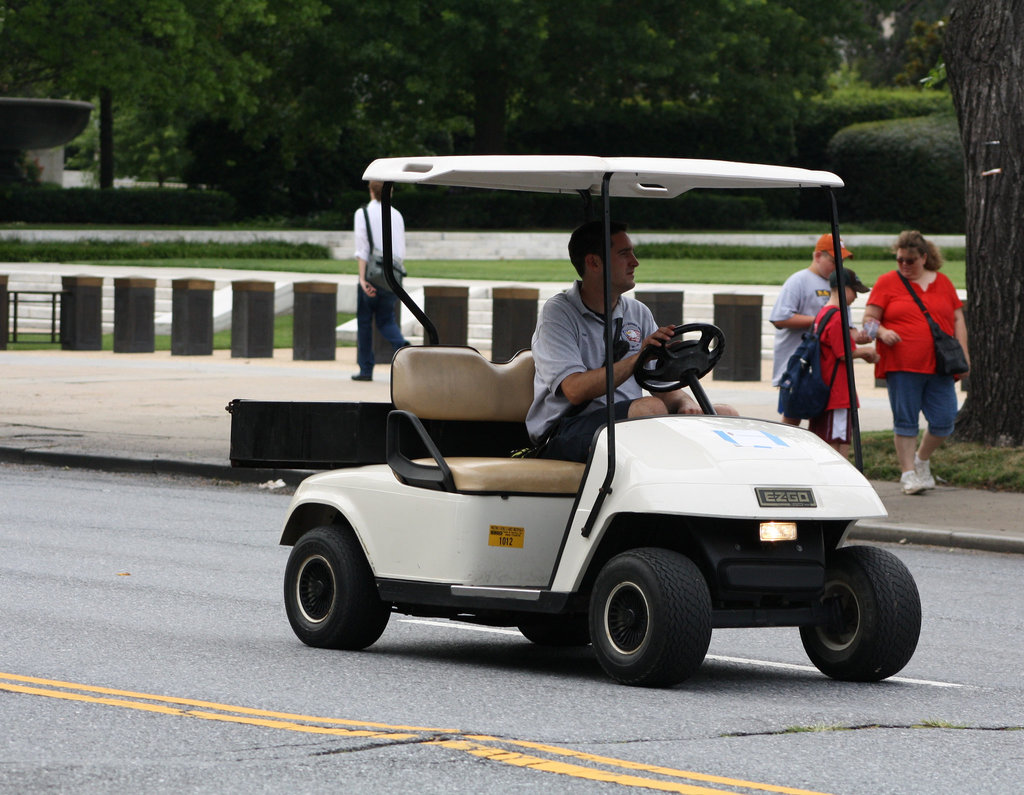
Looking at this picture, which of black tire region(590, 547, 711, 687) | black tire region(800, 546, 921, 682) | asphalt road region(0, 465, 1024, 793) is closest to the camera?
asphalt road region(0, 465, 1024, 793)

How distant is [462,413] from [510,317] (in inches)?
600

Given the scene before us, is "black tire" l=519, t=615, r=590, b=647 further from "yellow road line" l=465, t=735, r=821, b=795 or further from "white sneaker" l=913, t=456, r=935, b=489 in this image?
"white sneaker" l=913, t=456, r=935, b=489

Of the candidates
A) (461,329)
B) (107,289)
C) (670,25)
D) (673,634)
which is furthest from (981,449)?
(670,25)

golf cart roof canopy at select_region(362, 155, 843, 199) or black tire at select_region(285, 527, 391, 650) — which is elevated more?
golf cart roof canopy at select_region(362, 155, 843, 199)

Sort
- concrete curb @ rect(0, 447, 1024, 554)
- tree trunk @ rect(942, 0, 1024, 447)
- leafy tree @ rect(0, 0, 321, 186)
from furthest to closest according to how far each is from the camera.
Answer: leafy tree @ rect(0, 0, 321, 186) → tree trunk @ rect(942, 0, 1024, 447) → concrete curb @ rect(0, 447, 1024, 554)

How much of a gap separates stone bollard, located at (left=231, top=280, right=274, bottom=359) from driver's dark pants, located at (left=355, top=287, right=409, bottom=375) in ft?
13.3

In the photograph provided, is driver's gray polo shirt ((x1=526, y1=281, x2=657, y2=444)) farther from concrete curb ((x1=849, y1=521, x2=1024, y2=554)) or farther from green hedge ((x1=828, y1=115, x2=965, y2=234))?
green hedge ((x1=828, y1=115, x2=965, y2=234))

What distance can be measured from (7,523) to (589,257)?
558 cm

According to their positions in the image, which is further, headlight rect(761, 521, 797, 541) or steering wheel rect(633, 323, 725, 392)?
steering wheel rect(633, 323, 725, 392)

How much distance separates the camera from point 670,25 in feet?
165

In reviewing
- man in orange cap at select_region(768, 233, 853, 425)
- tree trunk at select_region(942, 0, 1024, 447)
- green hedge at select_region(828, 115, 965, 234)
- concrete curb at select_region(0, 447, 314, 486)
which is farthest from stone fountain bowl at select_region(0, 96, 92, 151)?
man in orange cap at select_region(768, 233, 853, 425)

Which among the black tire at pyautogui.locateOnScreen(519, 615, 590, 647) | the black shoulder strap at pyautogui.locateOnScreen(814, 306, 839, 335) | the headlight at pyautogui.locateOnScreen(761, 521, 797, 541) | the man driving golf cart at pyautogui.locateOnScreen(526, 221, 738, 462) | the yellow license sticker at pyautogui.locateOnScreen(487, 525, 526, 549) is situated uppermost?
the man driving golf cart at pyautogui.locateOnScreen(526, 221, 738, 462)

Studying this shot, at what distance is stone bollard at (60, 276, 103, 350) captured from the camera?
25016 mm

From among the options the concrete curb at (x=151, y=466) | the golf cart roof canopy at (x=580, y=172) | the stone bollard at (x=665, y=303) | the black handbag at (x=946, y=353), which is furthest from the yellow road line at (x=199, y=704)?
the stone bollard at (x=665, y=303)
